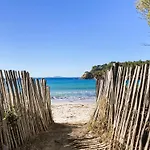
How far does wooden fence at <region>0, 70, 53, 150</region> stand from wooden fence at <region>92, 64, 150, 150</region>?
5.74 feet

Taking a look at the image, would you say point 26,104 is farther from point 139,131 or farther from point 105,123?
point 139,131

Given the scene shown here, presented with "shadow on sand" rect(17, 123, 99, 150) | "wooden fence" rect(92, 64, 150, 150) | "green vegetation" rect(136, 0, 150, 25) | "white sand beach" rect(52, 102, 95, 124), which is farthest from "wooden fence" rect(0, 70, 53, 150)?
"green vegetation" rect(136, 0, 150, 25)

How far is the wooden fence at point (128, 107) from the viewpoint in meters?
4.70

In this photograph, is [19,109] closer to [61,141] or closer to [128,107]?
[61,141]

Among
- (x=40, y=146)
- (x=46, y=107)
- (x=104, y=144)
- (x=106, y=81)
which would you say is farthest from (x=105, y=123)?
(x=46, y=107)

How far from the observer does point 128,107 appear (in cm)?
528

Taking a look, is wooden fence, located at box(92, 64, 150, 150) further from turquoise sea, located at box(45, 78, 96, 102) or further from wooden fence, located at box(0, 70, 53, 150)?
turquoise sea, located at box(45, 78, 96, 102)

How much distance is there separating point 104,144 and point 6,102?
2168 millimetres

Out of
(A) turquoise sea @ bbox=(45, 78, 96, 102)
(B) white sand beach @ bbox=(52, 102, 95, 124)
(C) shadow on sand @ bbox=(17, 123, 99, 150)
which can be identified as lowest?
(A) turquoise sea @ bbox=(45, 78, 96, 102)

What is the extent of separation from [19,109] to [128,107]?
7.75 ft

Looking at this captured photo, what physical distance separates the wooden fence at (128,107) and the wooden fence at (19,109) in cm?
175

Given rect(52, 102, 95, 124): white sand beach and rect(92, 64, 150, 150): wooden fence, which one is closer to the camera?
rect(92, 64, 150, 150): wooden fence

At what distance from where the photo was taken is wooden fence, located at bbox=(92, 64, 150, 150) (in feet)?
15.4

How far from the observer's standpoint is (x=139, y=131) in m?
4.75
